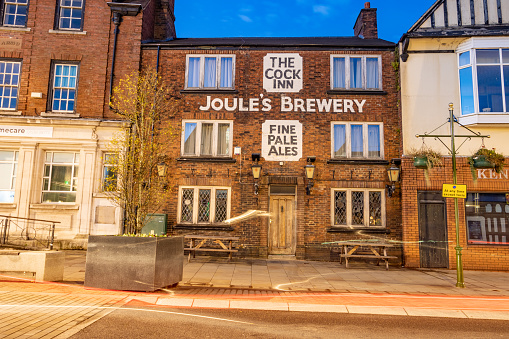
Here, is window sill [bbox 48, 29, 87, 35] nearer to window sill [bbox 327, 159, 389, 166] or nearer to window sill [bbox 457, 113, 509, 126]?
window sill [bbox 327, 159, 389, 166]

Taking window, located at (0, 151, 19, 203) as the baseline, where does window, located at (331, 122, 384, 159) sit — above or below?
above

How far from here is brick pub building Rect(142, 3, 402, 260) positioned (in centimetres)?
1488

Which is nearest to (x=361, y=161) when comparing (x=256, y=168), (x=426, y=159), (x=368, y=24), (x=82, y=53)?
(x=426, y=159)

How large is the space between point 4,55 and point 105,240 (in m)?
12.6

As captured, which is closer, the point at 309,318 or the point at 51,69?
the point at 309,318

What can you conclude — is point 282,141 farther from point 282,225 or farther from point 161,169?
point 161,169

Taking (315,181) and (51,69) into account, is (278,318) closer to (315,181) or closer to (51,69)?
(315,181)

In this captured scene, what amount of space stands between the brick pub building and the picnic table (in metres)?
0.48

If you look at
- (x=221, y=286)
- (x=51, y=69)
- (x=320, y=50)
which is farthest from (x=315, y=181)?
(x=51, y=69)

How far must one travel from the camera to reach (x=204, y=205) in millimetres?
15273

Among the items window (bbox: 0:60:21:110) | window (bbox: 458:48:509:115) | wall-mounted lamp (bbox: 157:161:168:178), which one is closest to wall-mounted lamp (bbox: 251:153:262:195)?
wall-mounted lamp (bbox: 157:161:168:178)

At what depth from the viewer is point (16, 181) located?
595 inches

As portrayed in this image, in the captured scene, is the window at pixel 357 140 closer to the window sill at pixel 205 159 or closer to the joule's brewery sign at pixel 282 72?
the joule's brewery sign at pixel 282 72

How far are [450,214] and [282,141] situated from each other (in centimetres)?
728
